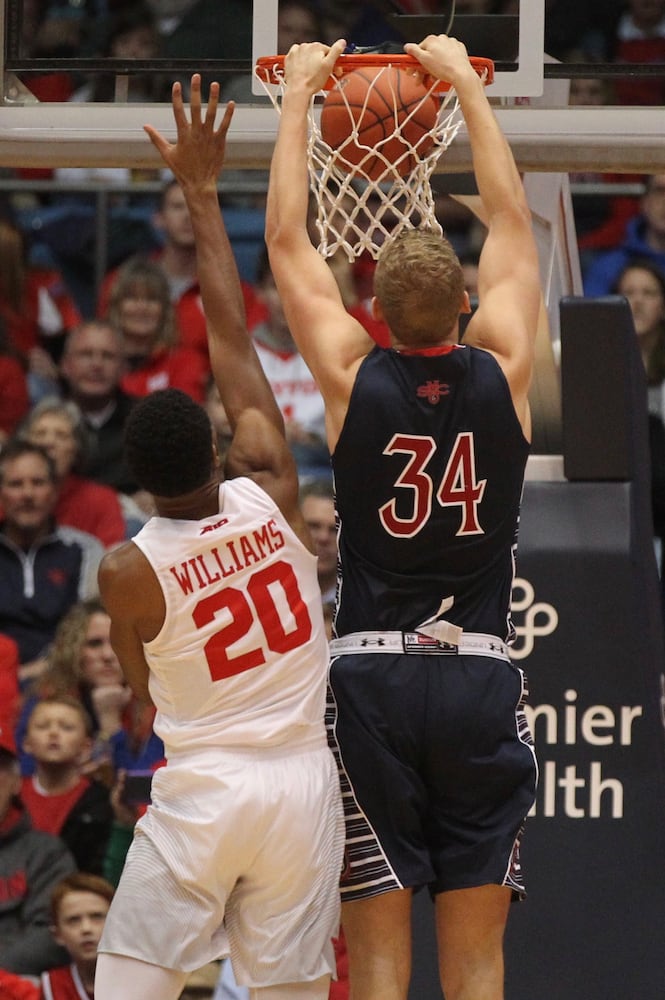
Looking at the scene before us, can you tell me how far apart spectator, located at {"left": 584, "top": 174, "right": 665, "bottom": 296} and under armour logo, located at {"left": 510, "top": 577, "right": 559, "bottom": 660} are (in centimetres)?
402

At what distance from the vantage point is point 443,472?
377 cm

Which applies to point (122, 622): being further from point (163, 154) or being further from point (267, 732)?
point (163, 154)

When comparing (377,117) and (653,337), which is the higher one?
(377,117)

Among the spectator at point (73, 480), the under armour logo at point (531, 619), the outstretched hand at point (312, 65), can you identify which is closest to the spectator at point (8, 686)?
the spectator at point (73, 480)

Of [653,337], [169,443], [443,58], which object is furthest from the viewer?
[653,337]

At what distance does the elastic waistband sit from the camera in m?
3.80

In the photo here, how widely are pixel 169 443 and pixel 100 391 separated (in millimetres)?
5006

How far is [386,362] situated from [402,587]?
55 centimetres

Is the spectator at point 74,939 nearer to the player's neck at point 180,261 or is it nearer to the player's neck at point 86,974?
the player's neck at point 86,974

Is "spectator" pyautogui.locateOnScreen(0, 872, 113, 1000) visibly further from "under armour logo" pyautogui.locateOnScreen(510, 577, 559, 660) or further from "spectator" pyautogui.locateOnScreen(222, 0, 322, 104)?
"spectator" pyautogui.locateOnScreen(222, 0, 322, 104)

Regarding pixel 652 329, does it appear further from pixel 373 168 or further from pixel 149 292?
pixel 373 168

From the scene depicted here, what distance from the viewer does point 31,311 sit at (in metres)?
9.09

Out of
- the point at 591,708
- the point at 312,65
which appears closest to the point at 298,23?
the point at 312,65

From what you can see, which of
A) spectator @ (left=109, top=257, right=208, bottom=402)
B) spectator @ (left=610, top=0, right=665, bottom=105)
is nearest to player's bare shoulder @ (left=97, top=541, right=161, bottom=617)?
spectator @ (left=109, top=257, right=208, bottom=402)
